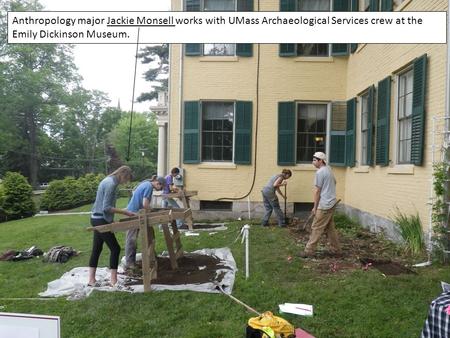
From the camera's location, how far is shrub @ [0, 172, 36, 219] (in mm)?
19484

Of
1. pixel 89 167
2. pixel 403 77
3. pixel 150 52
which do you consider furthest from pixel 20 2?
pixel 403 77

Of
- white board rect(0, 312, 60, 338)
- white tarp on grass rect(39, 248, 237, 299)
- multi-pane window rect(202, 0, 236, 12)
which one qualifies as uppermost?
multi-pane window rect(202, 0, 236, 12)

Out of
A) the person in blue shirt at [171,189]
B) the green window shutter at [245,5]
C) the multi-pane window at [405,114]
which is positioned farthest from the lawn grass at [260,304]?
the green window shutter at [245,5]

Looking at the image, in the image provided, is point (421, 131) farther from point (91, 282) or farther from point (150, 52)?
point (150, 52)

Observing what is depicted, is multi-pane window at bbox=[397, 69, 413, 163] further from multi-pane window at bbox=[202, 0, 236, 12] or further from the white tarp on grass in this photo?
multi-pane window at bbox=[202, 0, 236, 12]

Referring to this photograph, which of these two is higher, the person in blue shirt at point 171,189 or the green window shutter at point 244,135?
the green window shutter at point 244,135

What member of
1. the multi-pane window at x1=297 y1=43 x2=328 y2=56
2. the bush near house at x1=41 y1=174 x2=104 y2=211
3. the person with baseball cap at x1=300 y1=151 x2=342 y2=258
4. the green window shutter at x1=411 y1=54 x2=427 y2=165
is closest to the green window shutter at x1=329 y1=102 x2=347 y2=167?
the multi-pane window at x1=297 y1=43 x2=328 y2=56

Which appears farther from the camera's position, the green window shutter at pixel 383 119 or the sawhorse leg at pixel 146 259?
the green window shutter at pixel 383 119

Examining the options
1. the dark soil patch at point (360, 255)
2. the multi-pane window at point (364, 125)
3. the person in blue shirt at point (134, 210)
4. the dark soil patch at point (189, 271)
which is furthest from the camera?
the multi-pane window at point (364, 125)

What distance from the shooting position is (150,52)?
5178 cm

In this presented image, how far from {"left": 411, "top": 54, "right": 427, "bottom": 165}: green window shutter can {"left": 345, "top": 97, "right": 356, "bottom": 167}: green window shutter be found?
12.2 ft

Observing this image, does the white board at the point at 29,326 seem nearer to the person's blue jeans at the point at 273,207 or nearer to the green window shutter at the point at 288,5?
the person's blue jeans at the point at 273,207

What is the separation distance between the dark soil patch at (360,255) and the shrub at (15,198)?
14192 mm

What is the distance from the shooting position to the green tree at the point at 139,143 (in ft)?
204
